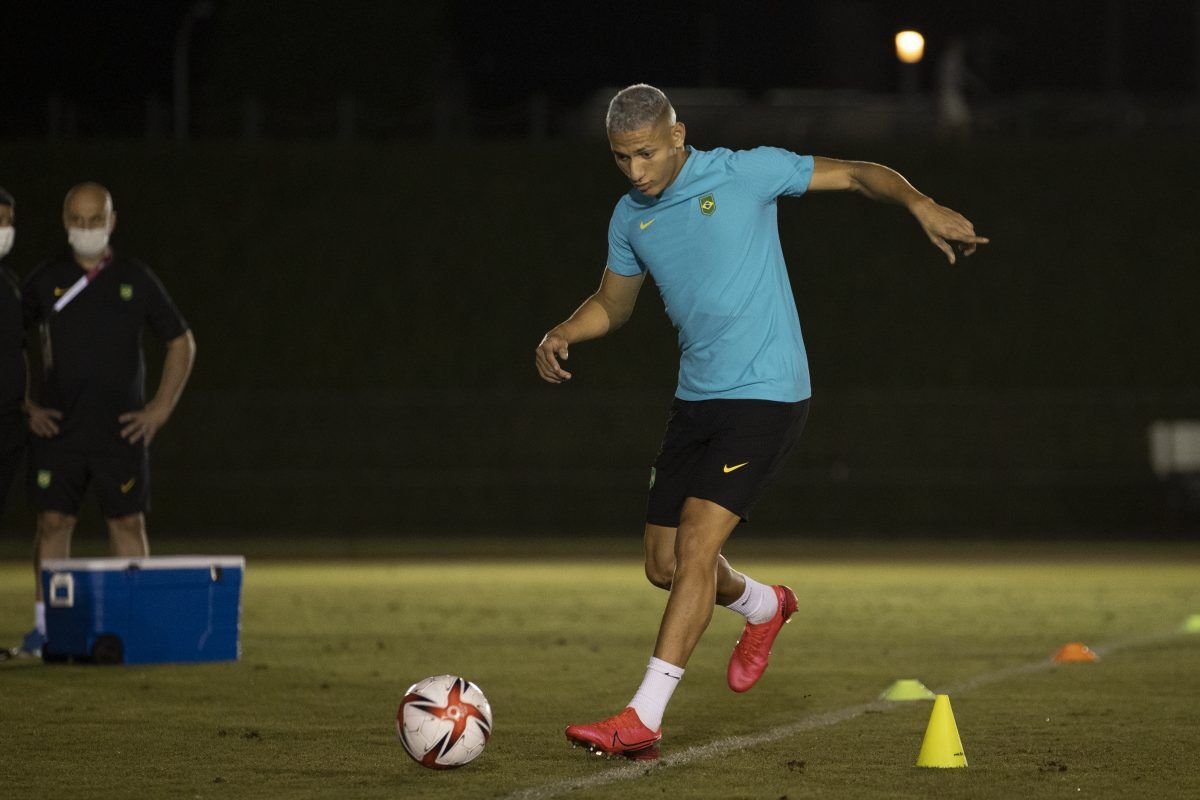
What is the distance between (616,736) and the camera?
20.0 ft

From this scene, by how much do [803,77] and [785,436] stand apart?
1538 inches

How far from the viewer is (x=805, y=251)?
28484 millimetres

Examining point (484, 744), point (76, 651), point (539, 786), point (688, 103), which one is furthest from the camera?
point (688, 103)

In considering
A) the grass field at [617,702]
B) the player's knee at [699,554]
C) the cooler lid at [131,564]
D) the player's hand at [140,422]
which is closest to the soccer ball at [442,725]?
the grass field at [617,702]

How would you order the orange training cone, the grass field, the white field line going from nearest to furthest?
the white field line < the grass field < the orange training cone

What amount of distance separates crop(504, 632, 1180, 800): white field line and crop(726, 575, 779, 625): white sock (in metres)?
0.43

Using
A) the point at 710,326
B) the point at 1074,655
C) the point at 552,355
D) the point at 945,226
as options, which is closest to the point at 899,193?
the point at 945,226

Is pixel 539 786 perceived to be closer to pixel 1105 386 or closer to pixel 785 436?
pixel 785 436

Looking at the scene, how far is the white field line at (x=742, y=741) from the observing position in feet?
18.8

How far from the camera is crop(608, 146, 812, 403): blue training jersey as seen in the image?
6.40 meters

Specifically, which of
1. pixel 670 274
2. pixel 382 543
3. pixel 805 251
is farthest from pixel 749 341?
pixel 805 251

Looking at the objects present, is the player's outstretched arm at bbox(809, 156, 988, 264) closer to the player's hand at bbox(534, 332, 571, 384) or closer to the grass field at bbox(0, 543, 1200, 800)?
the player's hand at bbox(534, 332, 571, 384)

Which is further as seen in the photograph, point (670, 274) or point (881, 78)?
point (881, 78)

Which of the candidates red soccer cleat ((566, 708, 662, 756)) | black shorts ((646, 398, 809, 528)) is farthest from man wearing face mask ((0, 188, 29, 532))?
red soccer cleat ((566, 708, 662, 756))
